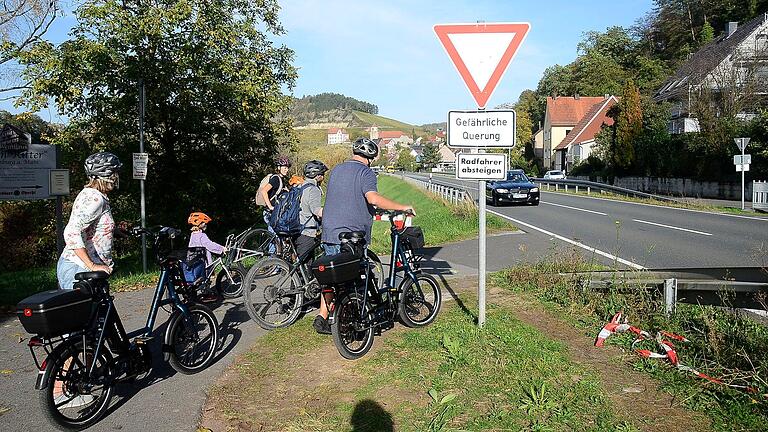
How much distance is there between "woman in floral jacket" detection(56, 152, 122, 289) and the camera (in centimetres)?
464

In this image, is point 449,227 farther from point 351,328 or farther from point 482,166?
point 351,328

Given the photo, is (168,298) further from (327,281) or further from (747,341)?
(747,341)

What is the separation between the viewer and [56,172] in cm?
1014

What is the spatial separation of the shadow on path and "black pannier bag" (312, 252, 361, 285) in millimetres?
1158

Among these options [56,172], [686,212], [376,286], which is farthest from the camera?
[686,212]

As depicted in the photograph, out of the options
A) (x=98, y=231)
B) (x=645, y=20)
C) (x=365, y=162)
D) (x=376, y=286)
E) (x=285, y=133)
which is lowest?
(x=376, y=286)

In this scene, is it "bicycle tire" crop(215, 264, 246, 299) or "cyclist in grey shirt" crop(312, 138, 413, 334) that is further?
"bicycle tire" crop(215, 264, 246, 299)

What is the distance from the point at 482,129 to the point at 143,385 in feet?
12.2

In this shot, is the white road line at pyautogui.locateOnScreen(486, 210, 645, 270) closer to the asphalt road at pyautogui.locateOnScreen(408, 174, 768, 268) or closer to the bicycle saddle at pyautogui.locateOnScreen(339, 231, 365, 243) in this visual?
the asphalt road at pyautogui.locateOnScreen(408, 174, 768, 268)

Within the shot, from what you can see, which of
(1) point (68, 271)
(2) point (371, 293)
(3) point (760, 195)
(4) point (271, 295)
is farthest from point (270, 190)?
(3) point (760, 195)

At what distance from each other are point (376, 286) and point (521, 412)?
7.44 ft

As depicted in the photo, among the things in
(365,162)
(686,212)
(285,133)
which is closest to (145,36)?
(285,133)

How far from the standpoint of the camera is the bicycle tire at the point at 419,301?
21.5 ft

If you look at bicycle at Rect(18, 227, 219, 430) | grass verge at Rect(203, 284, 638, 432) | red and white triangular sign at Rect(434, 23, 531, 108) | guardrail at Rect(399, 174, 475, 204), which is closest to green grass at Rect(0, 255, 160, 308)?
grass verge at Rect(203, 284, 638, 432)
